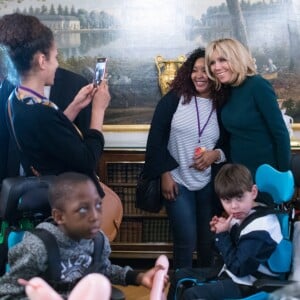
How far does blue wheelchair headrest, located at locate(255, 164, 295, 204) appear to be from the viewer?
201 centimetres

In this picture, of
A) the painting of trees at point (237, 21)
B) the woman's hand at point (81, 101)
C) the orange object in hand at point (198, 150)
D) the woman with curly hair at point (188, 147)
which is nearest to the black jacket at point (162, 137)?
the woman with curly hair at point (188, 147)

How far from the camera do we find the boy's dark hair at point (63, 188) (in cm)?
161

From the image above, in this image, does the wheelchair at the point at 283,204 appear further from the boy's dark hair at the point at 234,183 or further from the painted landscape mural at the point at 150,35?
the painted landscape mural at the point at 150,35

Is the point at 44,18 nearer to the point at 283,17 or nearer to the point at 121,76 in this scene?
the point at 121,76

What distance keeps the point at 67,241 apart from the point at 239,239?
649 millimetres

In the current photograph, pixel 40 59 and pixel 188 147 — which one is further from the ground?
pixel 40 59

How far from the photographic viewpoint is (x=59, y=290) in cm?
154

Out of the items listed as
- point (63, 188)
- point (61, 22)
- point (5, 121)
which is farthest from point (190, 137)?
point (61, 22)

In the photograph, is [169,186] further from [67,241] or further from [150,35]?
[150,35]

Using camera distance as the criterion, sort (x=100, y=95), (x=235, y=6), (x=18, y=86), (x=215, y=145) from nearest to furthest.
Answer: (x=18, y=86) < (x=100, y=95) < (x=215, y=145) < (x=235, y=6)

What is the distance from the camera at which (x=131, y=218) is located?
3.45 metres

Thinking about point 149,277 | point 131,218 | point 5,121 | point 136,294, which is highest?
point 5,121

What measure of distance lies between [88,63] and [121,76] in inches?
8.9

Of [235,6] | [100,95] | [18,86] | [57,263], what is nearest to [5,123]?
[18,86]
